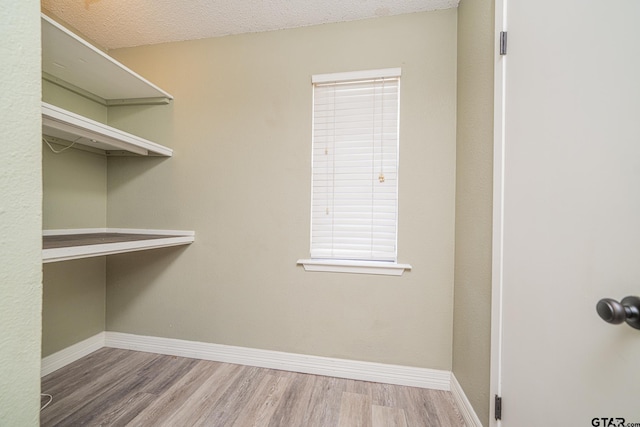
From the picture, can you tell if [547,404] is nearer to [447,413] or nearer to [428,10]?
[447,413]

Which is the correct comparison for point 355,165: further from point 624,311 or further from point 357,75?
point 624,311

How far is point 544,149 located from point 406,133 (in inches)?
33.8

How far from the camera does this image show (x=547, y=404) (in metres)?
0.75

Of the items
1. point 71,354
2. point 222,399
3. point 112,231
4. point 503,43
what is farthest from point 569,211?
point 71,354

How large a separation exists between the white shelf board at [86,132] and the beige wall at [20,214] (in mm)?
442

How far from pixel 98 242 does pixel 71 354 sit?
1207mm

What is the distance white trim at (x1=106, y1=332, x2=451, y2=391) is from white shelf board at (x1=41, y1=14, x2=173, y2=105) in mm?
1942

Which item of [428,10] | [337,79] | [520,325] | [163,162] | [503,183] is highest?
[428,10]

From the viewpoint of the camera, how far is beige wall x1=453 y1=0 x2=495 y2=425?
3.64ft

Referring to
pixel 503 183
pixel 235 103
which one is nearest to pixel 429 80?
pixel 503 183

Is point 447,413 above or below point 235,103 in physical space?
below

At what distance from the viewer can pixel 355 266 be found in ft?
5.21

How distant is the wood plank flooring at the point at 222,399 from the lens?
1.25 m

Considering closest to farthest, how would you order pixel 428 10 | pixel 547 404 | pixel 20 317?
pixel 20 317 → pixel 547 404 → pixel 428 10
